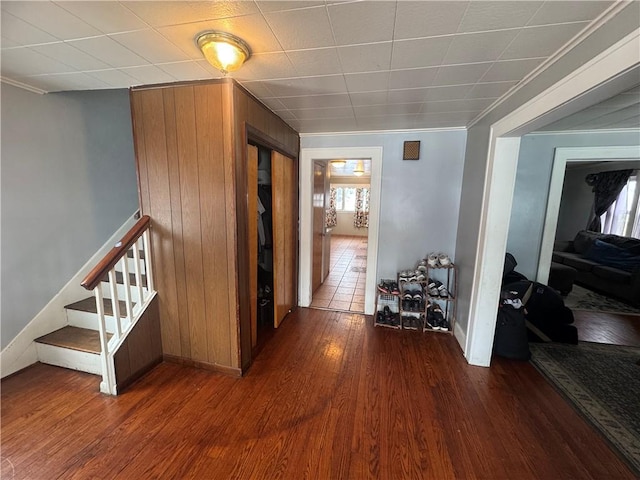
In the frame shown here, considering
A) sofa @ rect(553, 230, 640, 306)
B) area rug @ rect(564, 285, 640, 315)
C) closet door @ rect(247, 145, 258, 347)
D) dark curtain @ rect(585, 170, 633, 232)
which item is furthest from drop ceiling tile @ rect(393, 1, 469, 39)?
dark curtain @ rect(585, 170, 633, 232)

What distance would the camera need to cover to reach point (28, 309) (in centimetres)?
209

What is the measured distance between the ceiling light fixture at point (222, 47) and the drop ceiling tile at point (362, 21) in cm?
50

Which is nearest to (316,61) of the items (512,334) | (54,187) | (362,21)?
(362,21)

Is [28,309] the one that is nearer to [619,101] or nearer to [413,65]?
[413,65]

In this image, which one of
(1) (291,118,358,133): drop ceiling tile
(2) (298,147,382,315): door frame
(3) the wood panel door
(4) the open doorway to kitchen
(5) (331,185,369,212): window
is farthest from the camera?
(5) (331,185,369,212): window

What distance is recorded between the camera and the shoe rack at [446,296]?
9.17 feet

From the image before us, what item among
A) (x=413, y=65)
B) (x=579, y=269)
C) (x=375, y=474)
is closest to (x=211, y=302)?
(x=375, y=474)

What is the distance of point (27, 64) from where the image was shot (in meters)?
1.64

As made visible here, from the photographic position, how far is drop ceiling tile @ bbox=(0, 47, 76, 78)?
151 centimetres

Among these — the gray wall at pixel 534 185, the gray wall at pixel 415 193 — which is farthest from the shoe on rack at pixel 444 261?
the gray wall at pixel 534 185

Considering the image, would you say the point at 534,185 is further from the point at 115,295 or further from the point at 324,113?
the point at 115,295

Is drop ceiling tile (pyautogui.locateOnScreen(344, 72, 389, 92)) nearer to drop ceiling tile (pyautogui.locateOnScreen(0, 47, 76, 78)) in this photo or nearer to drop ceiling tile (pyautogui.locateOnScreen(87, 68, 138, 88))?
drop ceiling tile (pyautogui.locateOnScreen(87, 68, 138, 88))

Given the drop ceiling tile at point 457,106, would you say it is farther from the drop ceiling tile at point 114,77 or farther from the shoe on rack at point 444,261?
the drop ceiling tile at point 114,77

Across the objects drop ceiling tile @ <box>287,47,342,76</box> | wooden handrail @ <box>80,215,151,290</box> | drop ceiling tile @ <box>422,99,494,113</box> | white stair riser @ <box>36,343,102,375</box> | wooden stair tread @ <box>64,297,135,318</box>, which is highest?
drop ceiling tile @ <box>422,99,494,113</box>
